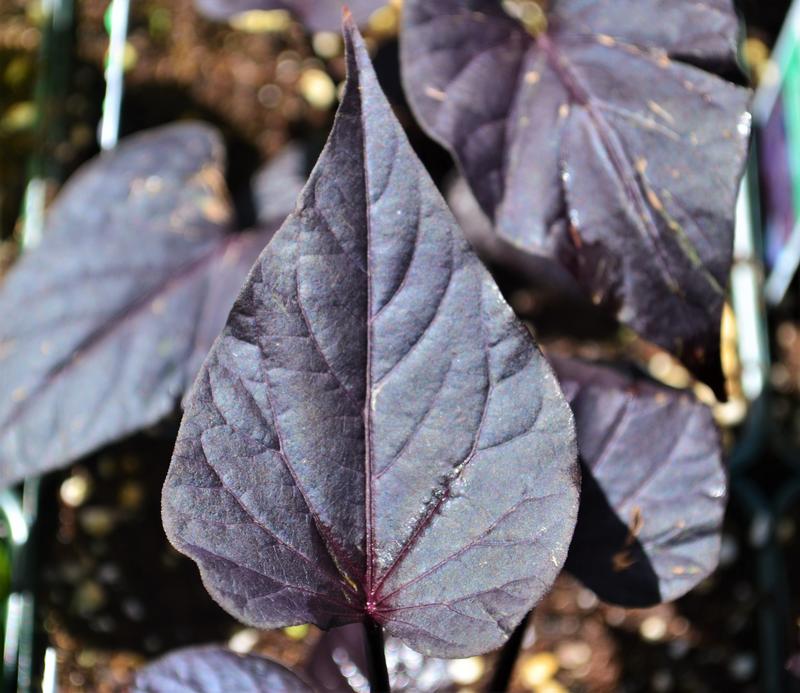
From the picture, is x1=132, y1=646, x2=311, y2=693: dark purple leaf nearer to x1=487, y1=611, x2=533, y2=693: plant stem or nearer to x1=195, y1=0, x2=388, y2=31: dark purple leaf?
x1=487, y1=611, x2=533, y2=693: plant stem

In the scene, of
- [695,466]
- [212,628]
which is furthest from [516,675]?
[695,466]

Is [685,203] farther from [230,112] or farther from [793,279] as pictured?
[230,112]

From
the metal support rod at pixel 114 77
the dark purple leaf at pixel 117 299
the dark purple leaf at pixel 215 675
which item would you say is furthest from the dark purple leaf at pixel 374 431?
the metal support rod at pixel 114 77

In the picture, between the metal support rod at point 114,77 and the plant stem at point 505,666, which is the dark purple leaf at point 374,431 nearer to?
the plant stem at point 505,666

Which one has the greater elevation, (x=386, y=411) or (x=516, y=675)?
(x=386, y=411)

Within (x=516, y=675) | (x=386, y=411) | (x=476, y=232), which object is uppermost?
(x=386, y=411)

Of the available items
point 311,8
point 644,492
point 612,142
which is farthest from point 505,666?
point 311,8
